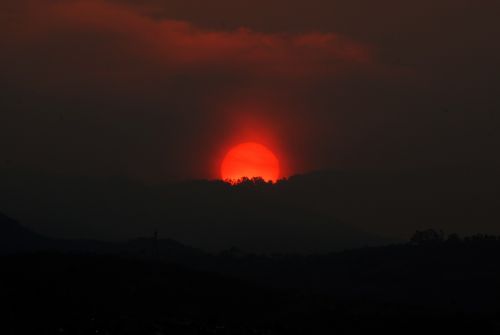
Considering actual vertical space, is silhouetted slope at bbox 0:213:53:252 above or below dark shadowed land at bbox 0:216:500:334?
above

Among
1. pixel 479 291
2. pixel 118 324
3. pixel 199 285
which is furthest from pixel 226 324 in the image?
pixel 479 291

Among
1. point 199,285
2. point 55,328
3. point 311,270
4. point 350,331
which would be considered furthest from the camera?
point 311,270

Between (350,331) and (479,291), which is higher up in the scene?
(479,291)

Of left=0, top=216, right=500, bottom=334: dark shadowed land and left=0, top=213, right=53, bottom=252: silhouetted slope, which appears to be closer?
left=0, top=216, right=500, bottom=334: dark shadowed land

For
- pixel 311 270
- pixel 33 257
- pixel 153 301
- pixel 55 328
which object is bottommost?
pixel 55 328

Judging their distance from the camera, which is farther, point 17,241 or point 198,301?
point 17,241

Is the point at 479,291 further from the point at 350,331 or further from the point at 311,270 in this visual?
the point at 350,331

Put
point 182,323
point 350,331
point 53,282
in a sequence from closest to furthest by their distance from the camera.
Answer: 1. point 182,323
2. point 350,331
3. point 53,282

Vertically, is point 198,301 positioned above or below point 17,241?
below

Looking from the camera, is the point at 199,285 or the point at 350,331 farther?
the point at 199,285

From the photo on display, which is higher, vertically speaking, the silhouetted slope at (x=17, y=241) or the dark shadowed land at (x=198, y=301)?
the silhouetted slope at (x=17, y=241)

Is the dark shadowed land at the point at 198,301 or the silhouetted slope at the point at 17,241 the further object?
the silhouetted slope at the point at 17,241
